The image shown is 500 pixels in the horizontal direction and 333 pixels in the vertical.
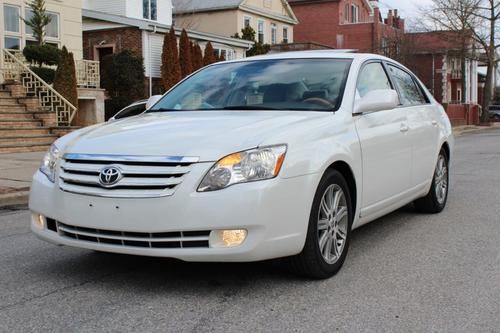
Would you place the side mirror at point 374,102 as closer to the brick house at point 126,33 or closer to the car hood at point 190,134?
the car hood at point 190,134

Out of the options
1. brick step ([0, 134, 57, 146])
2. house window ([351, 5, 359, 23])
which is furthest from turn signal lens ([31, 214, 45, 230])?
house window ([351, 5, 359, 23])

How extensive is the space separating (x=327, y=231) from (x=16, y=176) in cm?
743

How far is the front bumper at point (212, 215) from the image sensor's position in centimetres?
376

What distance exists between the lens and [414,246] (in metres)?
5.50

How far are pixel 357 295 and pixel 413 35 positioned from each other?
4412 centimetres

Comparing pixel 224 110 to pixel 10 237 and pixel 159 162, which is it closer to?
pixel 159 162

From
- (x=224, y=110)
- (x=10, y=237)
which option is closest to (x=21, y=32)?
A: (x=10, y=237)

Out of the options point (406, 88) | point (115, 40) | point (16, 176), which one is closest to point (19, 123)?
point (16, 176)

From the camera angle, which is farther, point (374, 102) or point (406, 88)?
point (406, 88)

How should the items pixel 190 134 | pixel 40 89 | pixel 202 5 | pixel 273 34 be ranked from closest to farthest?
pixel 190 134 → pixel 40 89 → pixel 202 5 → pixel 273 34

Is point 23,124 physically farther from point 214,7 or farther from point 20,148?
point 214,7

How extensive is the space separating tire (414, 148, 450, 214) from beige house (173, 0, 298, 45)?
31577 millimetres

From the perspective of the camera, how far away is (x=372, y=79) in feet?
18.7

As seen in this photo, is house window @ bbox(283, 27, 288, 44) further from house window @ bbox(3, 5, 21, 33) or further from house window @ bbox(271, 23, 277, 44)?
house window @ bbox(3, 5, 21, 33)
